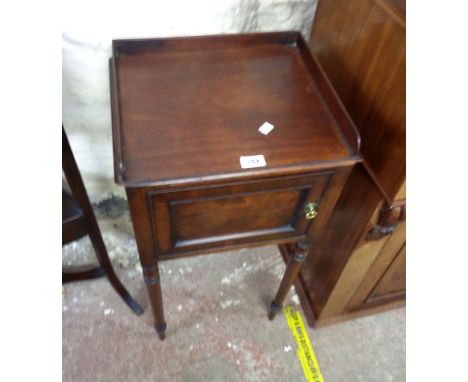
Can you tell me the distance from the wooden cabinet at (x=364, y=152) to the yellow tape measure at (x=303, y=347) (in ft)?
0.17

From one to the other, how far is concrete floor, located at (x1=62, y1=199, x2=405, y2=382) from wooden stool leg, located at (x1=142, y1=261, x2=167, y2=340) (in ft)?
0.34

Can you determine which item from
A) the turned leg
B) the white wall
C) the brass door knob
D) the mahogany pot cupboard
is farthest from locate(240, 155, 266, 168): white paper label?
the white wall

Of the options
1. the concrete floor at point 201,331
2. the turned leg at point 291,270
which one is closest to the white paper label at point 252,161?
the turned leg at point 291,270

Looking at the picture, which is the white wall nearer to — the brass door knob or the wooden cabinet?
the wooden cabinet

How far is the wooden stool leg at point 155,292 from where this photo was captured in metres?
0.84

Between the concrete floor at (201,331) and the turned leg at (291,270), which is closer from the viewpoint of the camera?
the turned leg at (291,270)

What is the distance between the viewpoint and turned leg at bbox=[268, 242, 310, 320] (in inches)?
35.7

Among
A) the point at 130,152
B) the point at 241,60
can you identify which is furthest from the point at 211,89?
the point at 130,152

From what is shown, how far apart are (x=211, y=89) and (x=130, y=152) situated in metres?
0.23

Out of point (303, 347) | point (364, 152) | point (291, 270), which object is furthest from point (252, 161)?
point (303, 347)

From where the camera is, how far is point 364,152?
32.0 inches

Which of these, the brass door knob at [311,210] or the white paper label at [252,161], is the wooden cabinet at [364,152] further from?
the white paper label at [252,161]

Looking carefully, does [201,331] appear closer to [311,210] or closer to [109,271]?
[109,271]
